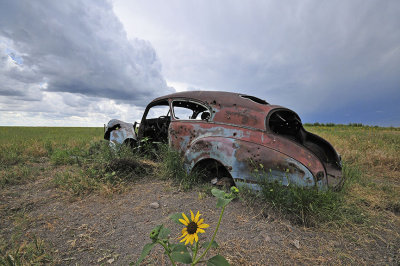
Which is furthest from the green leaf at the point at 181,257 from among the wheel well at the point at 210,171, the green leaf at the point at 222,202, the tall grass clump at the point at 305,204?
the wheel well at the point at 210,171

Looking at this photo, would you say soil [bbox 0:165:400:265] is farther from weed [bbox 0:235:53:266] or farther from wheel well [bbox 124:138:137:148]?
wheel well [bbox 124:138:137:148]

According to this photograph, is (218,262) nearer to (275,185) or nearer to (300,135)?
(275,185)

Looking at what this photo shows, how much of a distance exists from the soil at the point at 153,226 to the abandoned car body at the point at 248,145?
49cm

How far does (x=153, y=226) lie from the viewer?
228cm

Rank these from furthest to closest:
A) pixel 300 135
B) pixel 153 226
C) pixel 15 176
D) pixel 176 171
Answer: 1. pixel 15 176
2. pixel 300 135
3. pixel 176 171
4. pixel 153 226

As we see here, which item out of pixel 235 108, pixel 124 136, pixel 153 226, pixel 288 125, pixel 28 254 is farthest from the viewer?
pixel 124 136

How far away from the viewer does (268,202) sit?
252 centimetres

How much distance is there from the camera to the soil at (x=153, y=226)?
183cm

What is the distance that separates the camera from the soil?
1.83 m

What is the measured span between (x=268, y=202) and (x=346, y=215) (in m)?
0.95

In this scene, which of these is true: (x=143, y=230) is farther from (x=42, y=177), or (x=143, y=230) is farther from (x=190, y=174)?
(x=42, y=177)

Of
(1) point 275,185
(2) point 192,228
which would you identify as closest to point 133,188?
(1) point 275,185

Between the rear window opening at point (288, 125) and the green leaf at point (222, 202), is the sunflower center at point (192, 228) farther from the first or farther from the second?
the rear window opening at point (288, 125)

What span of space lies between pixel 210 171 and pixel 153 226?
4.61ft
